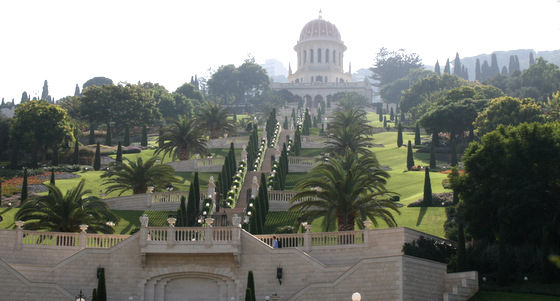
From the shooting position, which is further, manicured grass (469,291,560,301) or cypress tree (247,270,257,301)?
manicured grass (469,291,560,301)

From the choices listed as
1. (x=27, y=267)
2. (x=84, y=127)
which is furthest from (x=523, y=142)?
(x=84, y=127)

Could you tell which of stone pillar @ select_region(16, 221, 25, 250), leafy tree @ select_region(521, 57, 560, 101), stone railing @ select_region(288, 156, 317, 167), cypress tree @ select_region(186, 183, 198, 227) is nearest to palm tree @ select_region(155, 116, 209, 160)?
stone railing @ select_region(288, 156, 317, 167)

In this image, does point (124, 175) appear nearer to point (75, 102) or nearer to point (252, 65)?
point (75, 102)

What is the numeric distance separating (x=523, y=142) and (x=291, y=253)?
13475 millimetres

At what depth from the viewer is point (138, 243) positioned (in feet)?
115

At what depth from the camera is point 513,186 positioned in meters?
37.5

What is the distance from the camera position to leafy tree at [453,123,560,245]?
36469mm

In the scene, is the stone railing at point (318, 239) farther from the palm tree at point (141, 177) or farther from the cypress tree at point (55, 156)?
the cypress tree at point (55, 156)

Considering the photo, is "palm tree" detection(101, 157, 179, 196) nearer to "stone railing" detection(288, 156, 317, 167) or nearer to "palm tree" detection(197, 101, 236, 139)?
"stone railing" detection(288, 156, 317, 167)

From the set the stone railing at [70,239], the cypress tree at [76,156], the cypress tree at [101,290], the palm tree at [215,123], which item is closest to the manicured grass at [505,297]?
the cypress tree at [101,290]

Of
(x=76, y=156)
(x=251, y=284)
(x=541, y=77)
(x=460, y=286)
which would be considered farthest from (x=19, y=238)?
(x=541, y=77)

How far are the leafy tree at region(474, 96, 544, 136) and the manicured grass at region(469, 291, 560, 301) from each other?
129ft

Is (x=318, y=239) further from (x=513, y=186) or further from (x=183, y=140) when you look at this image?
(x=183, y=140)

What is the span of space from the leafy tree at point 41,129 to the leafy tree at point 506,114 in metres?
38.9
